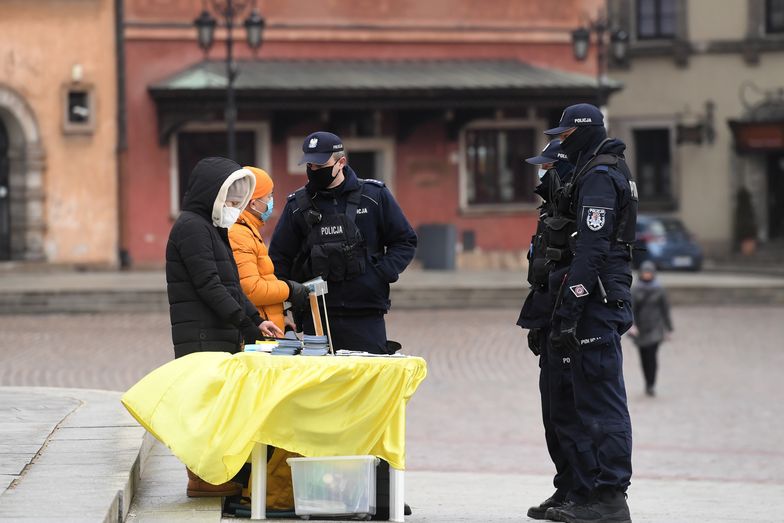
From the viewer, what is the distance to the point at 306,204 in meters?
8.36

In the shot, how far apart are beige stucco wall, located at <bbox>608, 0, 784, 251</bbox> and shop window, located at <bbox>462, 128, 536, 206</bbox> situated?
10046 mm

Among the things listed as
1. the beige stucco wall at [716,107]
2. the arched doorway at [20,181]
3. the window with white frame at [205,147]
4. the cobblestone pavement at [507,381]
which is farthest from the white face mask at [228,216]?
the beige stucco wall at [716,107]

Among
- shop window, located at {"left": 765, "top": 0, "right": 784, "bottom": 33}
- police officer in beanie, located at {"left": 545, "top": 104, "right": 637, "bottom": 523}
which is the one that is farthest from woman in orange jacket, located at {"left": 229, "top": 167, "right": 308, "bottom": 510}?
shop window, located at {"left": 765, "top": 0, "right": 784, "bottom": 33}

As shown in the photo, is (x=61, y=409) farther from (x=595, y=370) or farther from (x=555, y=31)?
(x=555, y=31)

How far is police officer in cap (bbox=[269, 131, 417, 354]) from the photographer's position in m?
8.30

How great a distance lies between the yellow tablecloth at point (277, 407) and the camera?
7.35 m

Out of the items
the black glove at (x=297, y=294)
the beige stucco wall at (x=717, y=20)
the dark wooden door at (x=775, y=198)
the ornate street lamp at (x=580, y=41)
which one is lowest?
the black glove at (x=297, y=294)

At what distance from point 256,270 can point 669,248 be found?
2975cm

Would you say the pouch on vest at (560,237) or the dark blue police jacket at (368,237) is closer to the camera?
the pouch on vest at (560,237)

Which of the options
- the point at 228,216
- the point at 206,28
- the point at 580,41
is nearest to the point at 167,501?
the point at 228,216

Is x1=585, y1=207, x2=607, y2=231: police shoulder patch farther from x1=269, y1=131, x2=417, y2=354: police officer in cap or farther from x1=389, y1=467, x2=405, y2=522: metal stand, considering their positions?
x1=389, y1=467, x2=405, y2=522: metal stand

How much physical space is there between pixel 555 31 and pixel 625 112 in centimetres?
984

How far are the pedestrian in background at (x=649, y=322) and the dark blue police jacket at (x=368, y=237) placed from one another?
876 centimetres

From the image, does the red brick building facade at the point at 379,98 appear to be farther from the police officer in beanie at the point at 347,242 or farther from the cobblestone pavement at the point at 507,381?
the police officer in beanie at the point at 347,242
